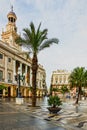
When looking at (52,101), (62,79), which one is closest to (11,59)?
(52,101)

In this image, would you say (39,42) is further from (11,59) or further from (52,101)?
(11,59)

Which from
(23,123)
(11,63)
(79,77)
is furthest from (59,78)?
(23,123)

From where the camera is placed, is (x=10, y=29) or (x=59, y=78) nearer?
(x=10, y=29)

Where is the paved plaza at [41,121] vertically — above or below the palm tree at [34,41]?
below

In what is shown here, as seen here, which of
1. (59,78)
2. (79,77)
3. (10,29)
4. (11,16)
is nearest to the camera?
(79,77)

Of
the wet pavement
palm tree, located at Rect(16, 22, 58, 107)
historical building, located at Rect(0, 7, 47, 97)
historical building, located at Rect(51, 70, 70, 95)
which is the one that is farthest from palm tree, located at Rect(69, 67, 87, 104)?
historical building, located at Rect(51, 70, 70, 95)

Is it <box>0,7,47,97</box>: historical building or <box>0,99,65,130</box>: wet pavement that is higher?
<box>0,7,47,97</box>: historical building

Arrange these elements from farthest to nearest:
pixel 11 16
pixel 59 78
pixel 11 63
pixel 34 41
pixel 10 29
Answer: pixel 59 78, pixel 11 16, pixel 10 29, pixel 11 63, pixel 34 41

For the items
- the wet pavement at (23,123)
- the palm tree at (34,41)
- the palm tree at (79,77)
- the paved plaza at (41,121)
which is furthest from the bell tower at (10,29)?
the wet pavement at (23,123)

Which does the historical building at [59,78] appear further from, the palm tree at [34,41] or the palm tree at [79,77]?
the palm tree at [34,41]

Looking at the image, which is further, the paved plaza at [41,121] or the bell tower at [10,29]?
the bell tower at [10,29]

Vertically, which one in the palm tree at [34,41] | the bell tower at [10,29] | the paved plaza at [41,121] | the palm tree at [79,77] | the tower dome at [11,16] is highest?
the tower dome at [11,16]

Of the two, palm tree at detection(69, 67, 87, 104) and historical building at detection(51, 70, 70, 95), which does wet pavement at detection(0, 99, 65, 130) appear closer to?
palm tree at detection(69, 67, 87, 104)

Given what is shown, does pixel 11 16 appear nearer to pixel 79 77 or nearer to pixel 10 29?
pixel 10 29
